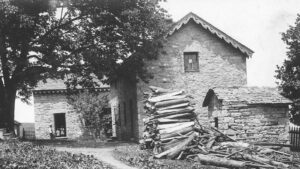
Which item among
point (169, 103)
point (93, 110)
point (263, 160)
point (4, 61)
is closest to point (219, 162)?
point (263, 160)

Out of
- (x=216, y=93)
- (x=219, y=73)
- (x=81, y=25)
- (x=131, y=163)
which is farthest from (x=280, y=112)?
(x=81, y=25)

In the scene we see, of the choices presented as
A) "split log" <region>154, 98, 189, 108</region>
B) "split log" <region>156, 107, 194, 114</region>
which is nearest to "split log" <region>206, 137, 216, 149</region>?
"split log" <region>156, 107, 194, 114</region>

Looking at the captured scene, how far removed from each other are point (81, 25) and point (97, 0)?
2.74 m

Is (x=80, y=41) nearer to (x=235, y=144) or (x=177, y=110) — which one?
(x=177, y=110)

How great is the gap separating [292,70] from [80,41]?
13462mm

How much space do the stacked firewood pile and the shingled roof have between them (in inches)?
79.3

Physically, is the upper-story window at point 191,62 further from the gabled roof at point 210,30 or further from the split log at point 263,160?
the split log at point 263,160

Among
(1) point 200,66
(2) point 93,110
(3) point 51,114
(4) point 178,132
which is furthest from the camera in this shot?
(3) point 51,114

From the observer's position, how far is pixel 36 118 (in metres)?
35.7

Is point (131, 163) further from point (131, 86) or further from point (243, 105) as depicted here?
point (131, 86)

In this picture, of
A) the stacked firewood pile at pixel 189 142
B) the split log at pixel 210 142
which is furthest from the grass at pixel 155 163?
the split log at pixel 210 142

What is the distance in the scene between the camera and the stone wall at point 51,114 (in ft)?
117

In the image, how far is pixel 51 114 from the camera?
3584 cm

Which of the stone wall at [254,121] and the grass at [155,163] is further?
the stone wall at [254,121]
